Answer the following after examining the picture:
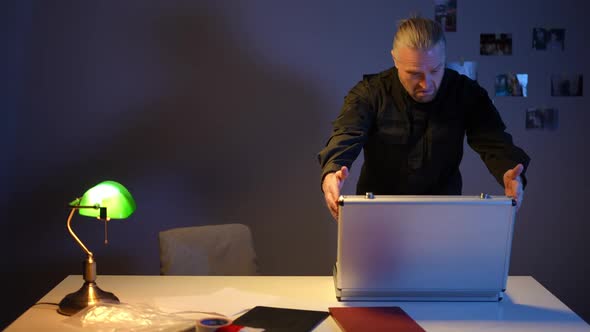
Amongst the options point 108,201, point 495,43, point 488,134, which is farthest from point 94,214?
point 495,43

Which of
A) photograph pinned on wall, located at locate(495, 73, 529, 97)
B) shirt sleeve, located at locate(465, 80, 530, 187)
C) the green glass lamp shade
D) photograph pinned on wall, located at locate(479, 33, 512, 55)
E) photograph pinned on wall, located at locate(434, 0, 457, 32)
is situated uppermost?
photograph pinned on wall, located at locate(434, 0, 457, 32)

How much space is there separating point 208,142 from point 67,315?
1704 millimetres

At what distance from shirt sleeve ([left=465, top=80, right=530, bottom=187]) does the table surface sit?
0.42 metres

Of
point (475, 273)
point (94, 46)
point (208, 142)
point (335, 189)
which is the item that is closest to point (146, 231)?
point (208, 142)

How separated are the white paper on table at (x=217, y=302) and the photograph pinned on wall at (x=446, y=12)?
2.00 meters

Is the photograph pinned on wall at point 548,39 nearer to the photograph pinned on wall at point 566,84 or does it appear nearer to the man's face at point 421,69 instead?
the photograph pinned on wall at point 566,84

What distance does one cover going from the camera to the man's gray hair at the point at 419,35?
2.18 metres

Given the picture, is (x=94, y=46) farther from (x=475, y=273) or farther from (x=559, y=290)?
(x=559, y=290)

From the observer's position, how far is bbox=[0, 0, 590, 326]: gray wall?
3.35 metres

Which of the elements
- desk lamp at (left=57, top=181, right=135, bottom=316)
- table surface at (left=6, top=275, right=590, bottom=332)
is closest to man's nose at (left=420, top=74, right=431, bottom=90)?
table surface at (left=6, top=275, right=590, bottom=332)

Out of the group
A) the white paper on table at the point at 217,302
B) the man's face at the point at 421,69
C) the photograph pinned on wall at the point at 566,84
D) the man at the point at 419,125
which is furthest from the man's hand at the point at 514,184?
the photograph pinned on wall at the point at 566,84

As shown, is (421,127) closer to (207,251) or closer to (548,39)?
(207,251)

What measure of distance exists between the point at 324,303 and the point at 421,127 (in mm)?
862

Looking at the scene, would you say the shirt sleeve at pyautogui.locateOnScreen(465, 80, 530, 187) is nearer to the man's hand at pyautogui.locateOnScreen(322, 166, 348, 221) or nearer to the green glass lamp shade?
the man's hand at pyautogui.locateOnScreen(322, 166, 348, 221)
